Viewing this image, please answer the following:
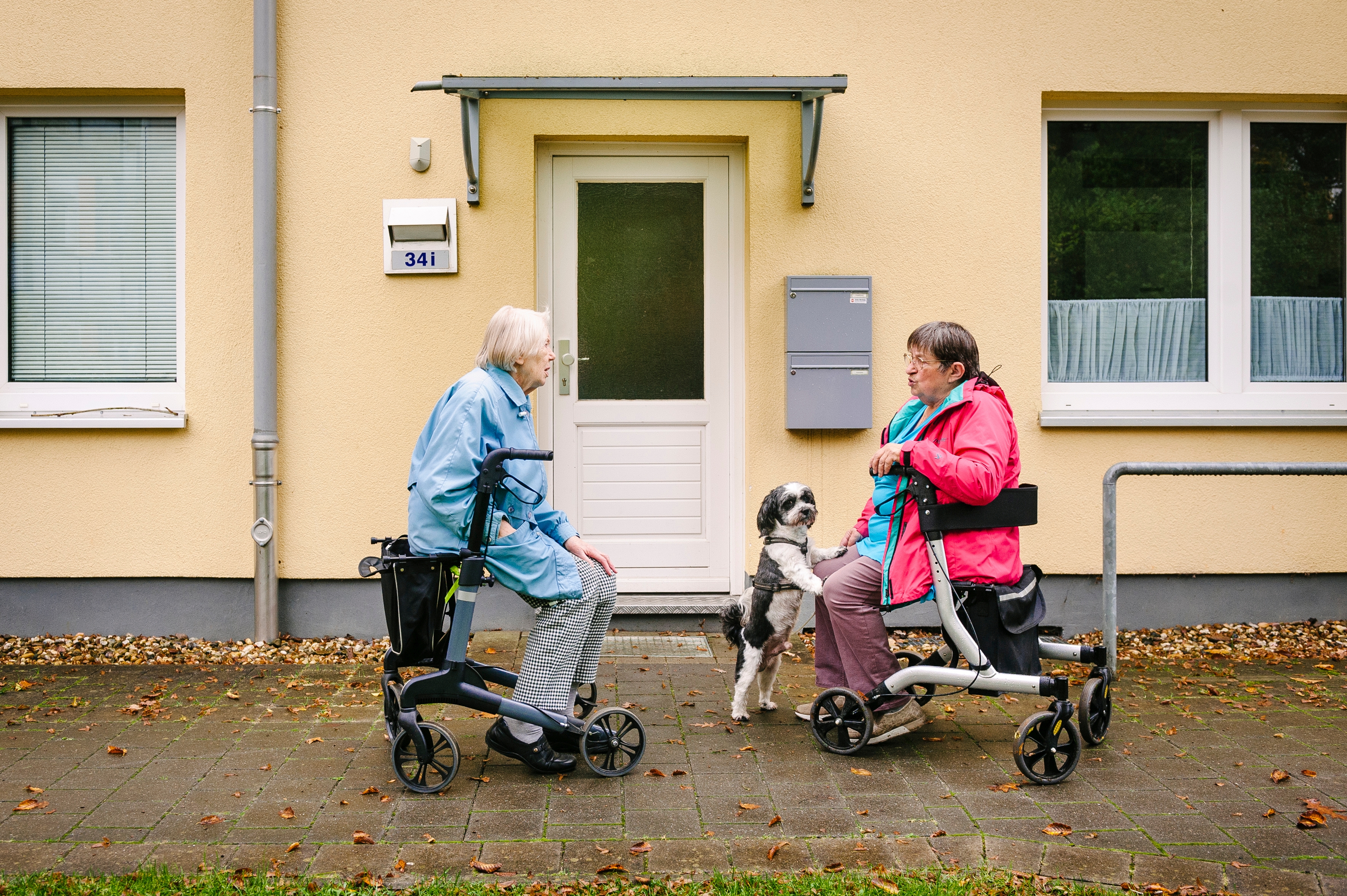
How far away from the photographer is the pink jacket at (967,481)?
3770 millimetres

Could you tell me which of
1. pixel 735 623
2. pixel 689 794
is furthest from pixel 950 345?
pixel 689 794

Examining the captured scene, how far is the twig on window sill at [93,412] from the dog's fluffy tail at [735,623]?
11.7 feet

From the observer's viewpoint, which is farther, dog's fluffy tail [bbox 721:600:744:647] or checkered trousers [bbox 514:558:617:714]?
dog's fluffy tail [bbox 721:600:744:647]

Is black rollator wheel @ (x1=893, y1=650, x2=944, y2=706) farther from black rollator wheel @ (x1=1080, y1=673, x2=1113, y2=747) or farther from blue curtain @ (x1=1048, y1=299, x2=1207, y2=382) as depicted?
blue curtain @ (x1=1048, y1=299, x2=1207, y2=382)

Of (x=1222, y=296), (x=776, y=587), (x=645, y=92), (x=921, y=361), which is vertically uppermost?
(x=645, y=92)

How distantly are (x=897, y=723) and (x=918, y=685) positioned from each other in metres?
0.35

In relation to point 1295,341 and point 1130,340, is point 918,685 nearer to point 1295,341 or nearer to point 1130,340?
point 1130,340

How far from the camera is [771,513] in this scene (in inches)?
165

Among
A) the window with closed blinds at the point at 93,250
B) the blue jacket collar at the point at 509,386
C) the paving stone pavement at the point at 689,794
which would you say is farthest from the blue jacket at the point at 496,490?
the window with closed blinds at the point at 93,250

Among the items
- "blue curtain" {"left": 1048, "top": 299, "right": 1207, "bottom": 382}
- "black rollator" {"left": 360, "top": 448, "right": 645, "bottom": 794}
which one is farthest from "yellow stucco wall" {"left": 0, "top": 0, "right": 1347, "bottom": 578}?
"black rollator" {"left": 360, "top": 448, "right": 645, "bottom": 794}

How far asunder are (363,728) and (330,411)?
7.42ft

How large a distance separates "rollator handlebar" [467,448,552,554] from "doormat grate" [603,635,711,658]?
7.38 feet

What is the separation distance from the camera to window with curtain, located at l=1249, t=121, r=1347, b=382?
6.54 m

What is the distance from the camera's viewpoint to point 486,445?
3701 millimetres
